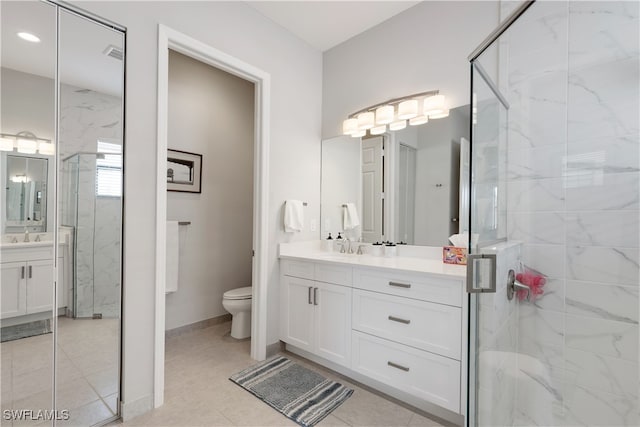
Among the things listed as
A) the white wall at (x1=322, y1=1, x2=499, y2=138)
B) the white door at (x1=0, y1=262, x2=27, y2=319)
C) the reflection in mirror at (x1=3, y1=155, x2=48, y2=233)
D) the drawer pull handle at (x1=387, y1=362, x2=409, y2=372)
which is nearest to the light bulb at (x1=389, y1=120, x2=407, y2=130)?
the white wall at (x1=322, y1=1, x2=499, y2=138)

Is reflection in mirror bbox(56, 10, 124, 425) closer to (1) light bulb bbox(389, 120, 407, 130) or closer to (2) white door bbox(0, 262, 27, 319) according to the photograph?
(2) white door bbox(0, 262, 27, 319)

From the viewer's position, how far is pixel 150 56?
5.78 feet

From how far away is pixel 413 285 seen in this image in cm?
176

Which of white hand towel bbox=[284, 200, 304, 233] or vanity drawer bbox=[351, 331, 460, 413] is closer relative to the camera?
vanity drawer bbox=[351, 331, 460, 413]

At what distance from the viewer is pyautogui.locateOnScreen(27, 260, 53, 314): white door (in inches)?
56.1

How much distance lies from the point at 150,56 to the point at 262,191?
44.8 inches

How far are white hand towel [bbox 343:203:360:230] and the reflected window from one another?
1.75 meters

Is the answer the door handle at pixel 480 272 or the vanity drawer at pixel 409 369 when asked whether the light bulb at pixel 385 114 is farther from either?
the vanity drawer at pixel 409 369

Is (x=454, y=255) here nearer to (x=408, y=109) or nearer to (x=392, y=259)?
(x=392, y=259)

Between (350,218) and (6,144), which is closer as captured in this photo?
(6,144)

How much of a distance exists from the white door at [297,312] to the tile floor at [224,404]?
190mm

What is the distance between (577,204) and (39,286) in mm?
2710

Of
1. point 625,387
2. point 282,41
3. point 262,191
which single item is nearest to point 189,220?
point 262,191

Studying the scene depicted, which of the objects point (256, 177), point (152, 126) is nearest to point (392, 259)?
point (256, 177)
